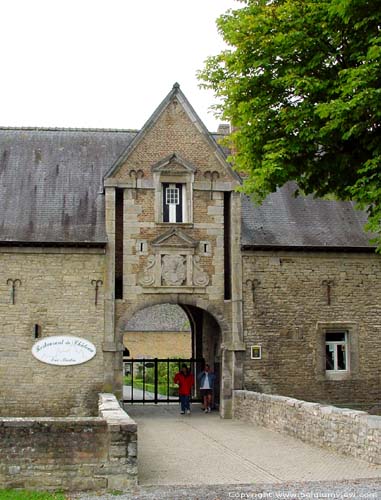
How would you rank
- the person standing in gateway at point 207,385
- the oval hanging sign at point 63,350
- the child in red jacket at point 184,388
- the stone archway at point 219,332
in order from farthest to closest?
the person standing in gateway at point 207,385 < the child in red jacket at point 184,388 < the stone archway at point 219,332 < the oval hanging sign at point 63,350

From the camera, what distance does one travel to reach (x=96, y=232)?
68.5ft

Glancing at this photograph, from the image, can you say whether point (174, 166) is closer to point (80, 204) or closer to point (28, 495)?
point (80, 204)

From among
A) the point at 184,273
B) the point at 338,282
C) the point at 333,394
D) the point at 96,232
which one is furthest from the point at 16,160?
the point at 333,394

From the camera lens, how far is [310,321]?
70.0ft

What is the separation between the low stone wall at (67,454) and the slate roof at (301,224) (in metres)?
11.6

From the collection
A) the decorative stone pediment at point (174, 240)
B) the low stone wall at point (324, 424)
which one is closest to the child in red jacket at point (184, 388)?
the low stone wall at point (324, 424)

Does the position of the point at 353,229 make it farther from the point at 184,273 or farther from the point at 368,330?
the point at 184,273

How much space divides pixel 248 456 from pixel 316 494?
3756 mm

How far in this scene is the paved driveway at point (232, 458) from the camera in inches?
427

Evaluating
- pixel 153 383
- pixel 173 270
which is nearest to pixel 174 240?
pixel 173 270

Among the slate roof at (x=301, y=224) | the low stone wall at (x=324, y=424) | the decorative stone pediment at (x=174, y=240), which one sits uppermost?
the slate roof at (x=301, y=224)

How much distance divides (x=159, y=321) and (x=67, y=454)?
42.2 metres

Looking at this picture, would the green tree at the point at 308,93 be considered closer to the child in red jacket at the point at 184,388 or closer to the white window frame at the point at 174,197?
the white window frame at the point at 174,197

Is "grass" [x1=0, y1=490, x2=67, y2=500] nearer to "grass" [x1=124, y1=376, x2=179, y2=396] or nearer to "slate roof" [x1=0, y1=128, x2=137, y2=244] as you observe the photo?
"slate roof" [x1=0, y1=128, x2=137, y2=244]
